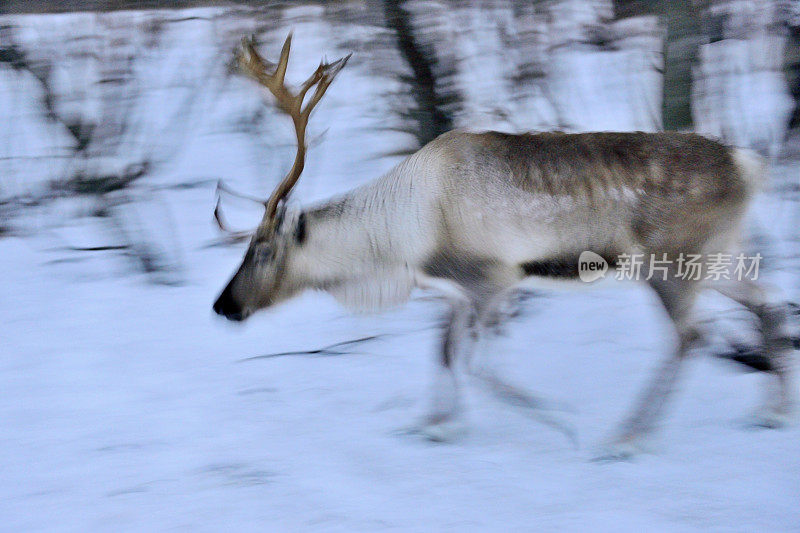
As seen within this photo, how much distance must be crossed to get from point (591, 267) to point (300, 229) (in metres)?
1.12

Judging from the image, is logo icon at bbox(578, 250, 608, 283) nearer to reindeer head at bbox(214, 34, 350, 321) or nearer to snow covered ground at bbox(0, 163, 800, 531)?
snow covered ground at bbox(0, 163, 800, 531)

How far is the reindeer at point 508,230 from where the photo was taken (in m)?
3.37

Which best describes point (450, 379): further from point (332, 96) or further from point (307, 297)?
point (332, 96)

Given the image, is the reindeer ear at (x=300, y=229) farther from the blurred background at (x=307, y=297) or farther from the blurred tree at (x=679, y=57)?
the blurred tree at (x=679, y=57)

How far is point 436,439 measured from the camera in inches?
140

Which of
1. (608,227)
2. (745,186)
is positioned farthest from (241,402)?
(745,186)

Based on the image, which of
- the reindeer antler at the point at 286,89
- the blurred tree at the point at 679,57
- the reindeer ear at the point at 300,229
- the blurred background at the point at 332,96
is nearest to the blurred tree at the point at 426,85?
the blurred background at the point at 332,96

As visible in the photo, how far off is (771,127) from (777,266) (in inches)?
37.7

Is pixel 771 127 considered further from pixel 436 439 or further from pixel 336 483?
pixel 336 483

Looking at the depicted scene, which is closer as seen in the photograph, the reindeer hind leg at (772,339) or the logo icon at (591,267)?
the logo icon at (591,267)

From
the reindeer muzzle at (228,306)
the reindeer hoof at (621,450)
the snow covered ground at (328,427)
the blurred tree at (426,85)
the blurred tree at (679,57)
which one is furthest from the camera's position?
the blurred tree at (426,85)

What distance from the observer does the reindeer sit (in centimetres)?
337

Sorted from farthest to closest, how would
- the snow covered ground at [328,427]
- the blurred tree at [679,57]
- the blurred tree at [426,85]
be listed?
the blurred tree at [426,85] → the blurred tree at [679,57] → the snow covered ground at [328,427]

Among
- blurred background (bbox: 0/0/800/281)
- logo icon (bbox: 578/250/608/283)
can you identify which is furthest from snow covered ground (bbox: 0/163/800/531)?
blurred background (bbox: 0/0/800/281)
